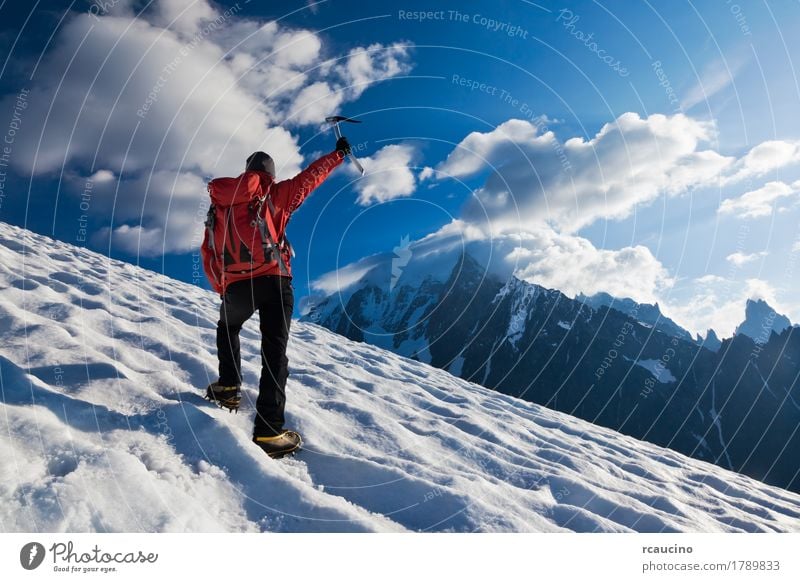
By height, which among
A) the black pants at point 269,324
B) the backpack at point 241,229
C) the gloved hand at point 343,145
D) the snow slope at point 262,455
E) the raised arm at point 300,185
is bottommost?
the snow slope at point 262,455

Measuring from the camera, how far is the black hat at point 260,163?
4.03 meters

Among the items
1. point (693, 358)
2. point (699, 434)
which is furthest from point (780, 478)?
point (693, 358)

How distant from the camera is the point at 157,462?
3.06m

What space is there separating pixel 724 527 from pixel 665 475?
1.27 m

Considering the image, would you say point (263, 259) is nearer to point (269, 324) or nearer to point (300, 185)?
point (269, 324)

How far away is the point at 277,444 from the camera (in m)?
3.73

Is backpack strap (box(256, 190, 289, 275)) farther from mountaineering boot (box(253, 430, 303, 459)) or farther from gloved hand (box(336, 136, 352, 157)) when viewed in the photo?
mountaineering boot (box(253, 430, 303, 459))

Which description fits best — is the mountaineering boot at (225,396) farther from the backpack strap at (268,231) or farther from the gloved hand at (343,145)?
the gloved hand at (343,145)

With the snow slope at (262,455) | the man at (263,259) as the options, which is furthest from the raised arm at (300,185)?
the snow slope at (262,455)

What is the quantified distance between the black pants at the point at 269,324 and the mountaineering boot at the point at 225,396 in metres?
0.50

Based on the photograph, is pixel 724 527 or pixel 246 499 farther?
pixel 724 527

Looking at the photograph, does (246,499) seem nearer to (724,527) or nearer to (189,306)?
(724,527)

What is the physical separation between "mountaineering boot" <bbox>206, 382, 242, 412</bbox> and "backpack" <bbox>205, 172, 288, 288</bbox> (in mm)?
1145

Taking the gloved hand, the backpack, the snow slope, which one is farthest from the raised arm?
the snow slope
